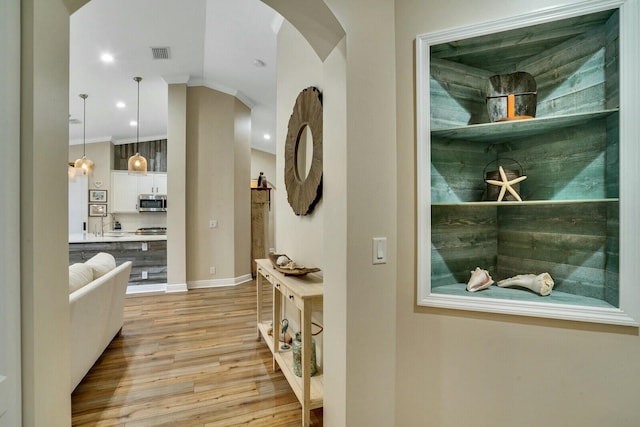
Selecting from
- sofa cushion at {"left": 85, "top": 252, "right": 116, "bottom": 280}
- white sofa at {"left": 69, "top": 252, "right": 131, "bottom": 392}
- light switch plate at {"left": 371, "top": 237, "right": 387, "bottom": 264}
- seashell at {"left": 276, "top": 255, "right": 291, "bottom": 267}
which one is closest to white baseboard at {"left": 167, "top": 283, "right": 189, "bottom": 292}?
white sofa at {"left": 69, "top": 252, "right": 131, "bottom": 392}

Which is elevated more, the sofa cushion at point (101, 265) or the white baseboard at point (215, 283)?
the sofa cushion at point (101, 265)

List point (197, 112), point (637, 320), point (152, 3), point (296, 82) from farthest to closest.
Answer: point (197, 112), point (152, 3), point (296, 82), point (637, 320)

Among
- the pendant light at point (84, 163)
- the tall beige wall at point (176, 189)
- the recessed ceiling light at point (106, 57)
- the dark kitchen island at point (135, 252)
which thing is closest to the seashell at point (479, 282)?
the tall beige wall at point (176, 189)

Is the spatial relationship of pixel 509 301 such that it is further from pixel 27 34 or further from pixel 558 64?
pixel 27 34

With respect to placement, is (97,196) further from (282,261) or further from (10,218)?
(10,218)

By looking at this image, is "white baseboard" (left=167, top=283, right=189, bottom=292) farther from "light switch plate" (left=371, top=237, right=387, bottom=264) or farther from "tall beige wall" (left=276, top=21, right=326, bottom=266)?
"light switch plate" (left=371, top=237, right=387, bottom=264)

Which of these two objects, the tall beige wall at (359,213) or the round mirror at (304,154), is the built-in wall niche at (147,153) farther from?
the tall beige wall at (359,213)

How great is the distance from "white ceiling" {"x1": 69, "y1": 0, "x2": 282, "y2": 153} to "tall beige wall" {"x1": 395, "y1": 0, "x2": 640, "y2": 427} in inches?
98.0

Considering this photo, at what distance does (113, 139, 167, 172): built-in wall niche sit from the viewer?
25.5 ft

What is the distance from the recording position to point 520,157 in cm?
159

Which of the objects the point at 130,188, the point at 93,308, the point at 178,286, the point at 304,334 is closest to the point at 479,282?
the point at 304,334

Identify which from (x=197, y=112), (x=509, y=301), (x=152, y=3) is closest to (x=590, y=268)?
(x=509, y=301)

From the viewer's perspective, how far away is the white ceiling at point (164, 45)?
3172 mm

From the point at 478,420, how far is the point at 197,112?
5.29 m
